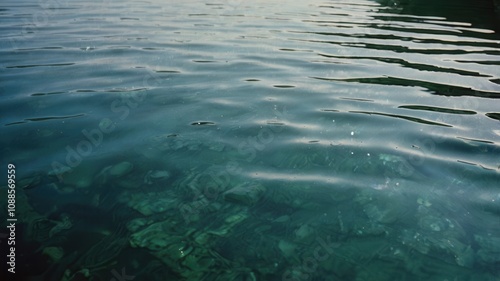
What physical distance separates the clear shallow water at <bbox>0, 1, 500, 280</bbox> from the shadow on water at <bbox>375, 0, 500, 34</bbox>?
7377 millimetres

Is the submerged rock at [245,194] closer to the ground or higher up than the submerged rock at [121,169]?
closer to the ground

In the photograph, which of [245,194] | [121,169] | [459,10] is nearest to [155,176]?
[121,169]

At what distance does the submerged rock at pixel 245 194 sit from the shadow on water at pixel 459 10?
1231 cm

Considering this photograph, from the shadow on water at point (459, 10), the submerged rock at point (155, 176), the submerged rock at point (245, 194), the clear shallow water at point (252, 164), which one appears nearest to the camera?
the clear shallow water at point (252, 164)

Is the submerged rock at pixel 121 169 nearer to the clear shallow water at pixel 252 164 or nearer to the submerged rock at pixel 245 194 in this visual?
the clear shallow water at pixel 252 164

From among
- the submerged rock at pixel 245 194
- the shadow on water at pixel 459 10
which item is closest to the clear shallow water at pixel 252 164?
the submerged rock at pixel 245 194

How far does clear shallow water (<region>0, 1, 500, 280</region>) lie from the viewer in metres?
2.74

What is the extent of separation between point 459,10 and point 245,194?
63.8 feet

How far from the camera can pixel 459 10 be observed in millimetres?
17906

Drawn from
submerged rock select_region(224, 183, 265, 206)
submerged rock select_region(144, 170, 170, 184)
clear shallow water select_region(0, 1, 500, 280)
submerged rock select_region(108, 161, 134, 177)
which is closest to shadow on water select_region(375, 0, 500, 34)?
clear shallow water select_region(0, 1, 500, 280)

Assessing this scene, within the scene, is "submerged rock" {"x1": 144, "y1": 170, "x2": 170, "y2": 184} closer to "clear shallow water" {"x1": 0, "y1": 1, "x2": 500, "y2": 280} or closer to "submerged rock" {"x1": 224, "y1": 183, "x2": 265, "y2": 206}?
"clear shallow water" {"x1": 0, "y1": 1, "x2": 500, "y2": 280}

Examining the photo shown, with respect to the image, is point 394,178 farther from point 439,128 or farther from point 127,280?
point 127,280

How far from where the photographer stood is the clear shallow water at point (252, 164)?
8.98 ft

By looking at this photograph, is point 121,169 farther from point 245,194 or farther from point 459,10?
point 459,10
